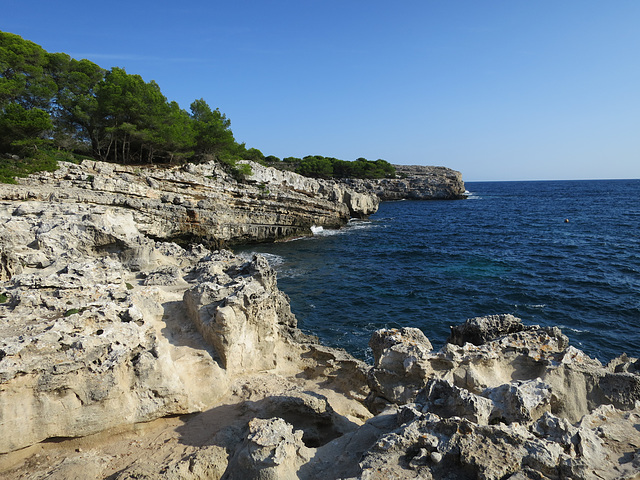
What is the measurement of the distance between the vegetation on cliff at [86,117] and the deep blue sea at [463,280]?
632 inches

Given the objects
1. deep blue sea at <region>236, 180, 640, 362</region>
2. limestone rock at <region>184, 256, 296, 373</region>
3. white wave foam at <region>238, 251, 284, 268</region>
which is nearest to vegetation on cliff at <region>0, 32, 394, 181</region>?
white wave foam at <region>238, 251, 284, 268</region>

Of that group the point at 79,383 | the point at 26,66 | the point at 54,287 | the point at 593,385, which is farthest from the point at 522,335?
the point at 26,66

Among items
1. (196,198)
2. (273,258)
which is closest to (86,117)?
(196,198)

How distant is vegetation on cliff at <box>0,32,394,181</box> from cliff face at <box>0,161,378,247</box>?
3.24 m

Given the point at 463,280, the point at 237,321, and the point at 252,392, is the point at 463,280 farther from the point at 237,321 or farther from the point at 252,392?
the point at 252,392

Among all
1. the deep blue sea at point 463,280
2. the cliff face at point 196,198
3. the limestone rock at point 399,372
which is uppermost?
the cliff face at point 196,198

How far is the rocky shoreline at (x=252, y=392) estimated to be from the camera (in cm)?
533

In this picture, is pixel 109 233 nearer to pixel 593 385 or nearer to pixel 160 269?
pixel 160 269

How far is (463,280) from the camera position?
2606 cm

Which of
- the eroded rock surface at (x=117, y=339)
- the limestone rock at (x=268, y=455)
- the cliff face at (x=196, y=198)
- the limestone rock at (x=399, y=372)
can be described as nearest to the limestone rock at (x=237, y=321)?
the eroded rock surface at (x=117, y=339)

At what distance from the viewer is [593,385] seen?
7715 mm

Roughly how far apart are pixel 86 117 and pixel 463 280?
127 ft

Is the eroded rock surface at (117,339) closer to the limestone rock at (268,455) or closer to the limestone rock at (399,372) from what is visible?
the limestone rock at (399,372)

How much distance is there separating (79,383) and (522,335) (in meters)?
10.8
